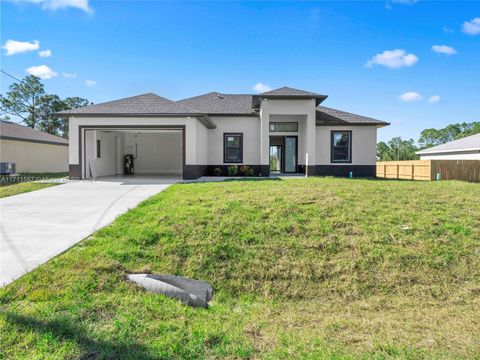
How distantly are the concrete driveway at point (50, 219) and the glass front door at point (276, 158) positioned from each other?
1088 cm

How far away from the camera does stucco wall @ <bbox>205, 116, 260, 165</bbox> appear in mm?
17969

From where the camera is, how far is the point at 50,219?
23.2 ft

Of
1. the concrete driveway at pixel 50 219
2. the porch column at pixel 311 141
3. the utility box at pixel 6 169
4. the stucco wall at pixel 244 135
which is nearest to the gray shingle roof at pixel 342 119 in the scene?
the porch column at pixel 311 141

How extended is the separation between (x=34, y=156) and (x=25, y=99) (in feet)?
79.4

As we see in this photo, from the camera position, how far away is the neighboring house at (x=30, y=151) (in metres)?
19.1

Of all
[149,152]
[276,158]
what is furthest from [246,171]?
[149,152]

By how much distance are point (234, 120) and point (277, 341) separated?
51.2 ft

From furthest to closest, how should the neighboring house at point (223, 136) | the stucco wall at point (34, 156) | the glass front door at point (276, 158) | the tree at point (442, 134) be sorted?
the tree at point (442, 134) → the glass front door at point (276, 158) → the stucco wall at point (34, 156) → the neighboring house at point (223, 136)

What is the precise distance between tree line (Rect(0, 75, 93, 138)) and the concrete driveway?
35.5 metres

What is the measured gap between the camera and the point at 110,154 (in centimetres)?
1916

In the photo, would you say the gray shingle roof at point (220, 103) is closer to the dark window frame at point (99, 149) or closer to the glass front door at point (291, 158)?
the glass front door at point (291, 158)

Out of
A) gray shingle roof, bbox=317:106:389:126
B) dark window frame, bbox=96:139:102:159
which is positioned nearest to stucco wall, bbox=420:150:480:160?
gray shingle roof, bbox=317:106:389:126

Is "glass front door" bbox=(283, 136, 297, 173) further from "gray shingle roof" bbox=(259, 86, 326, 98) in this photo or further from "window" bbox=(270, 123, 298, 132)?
"gray shingle roof" bbox=(259, 86, 326, 98)

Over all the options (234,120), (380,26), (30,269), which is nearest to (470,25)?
(380,26)
